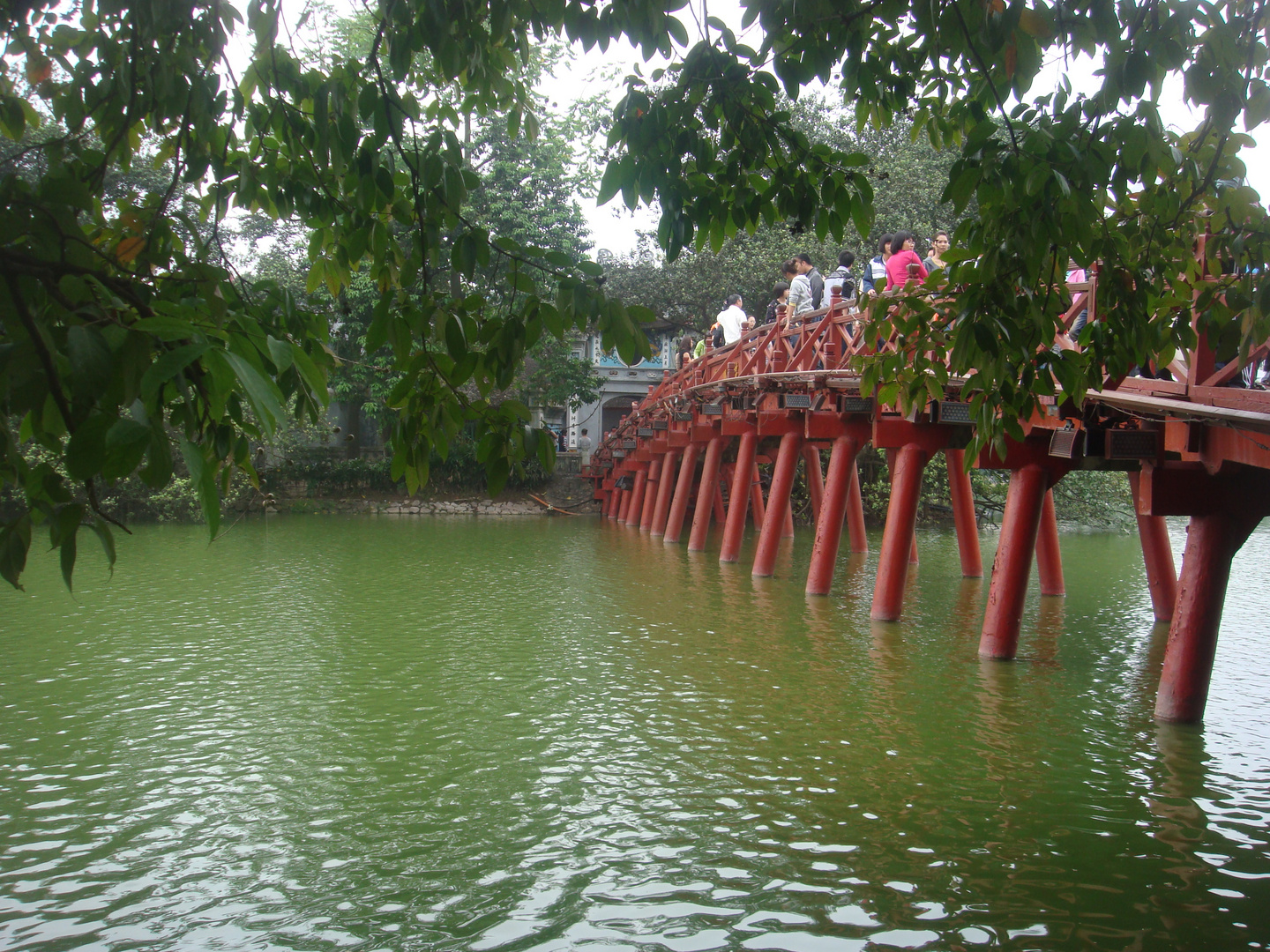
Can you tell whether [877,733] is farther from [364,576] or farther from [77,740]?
[364,576]

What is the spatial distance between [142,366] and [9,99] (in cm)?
219

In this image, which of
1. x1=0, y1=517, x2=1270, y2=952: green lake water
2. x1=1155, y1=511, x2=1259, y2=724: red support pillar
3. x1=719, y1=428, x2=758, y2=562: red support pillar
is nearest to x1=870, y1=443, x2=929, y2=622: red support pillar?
x1=0, y1=517, x2=1270, y2=952: green lake water

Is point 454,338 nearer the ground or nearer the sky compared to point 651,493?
nearer the sky

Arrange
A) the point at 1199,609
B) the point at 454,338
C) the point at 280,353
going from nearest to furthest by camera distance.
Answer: the point at 280,353 < the point at 454,338 < the point at 1199,609

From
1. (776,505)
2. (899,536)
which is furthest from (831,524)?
(776,505)

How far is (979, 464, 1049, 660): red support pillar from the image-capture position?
8781 millimetres

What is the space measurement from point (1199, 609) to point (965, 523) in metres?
7.56

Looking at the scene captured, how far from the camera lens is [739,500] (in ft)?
53.8

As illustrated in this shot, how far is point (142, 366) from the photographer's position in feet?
5.93

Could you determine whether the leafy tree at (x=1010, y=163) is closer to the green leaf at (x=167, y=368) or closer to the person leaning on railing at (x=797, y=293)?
the green leaf at (x=167, y=368)

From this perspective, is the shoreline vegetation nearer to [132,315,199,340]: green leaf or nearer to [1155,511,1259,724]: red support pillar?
[1155,511,1259,724]: red support pillar

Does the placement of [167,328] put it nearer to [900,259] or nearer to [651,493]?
[900,259]

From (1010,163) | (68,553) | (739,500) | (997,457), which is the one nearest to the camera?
(68,553)

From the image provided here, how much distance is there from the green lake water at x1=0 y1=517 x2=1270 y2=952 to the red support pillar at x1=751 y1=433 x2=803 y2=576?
10.9 feet
